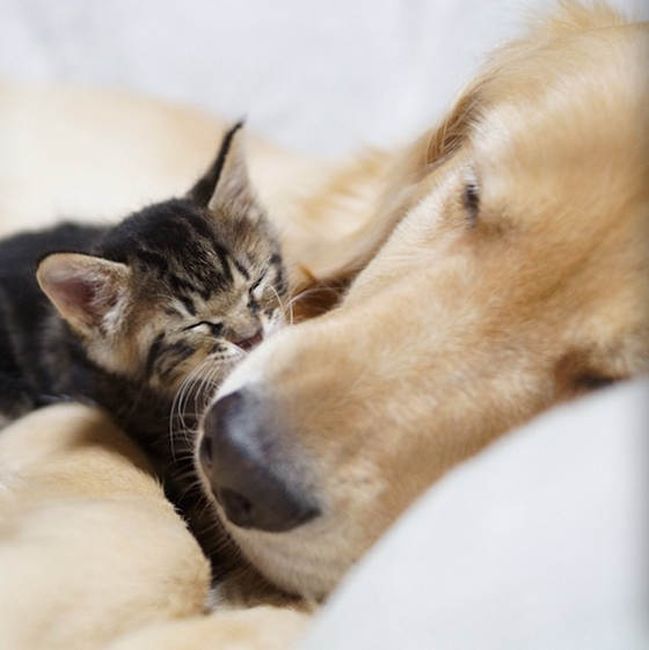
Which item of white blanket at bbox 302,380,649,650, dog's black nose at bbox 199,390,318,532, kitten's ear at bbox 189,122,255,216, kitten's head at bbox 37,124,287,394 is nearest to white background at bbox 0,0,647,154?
kitten's ear at bbox 189,122,255,216

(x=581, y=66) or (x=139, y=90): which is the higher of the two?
(x=581, y=66)

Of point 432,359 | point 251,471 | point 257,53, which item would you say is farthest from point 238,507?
point 257,53

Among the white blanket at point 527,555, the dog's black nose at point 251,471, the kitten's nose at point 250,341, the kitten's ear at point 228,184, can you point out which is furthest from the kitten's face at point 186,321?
the white blanket at point 527,555

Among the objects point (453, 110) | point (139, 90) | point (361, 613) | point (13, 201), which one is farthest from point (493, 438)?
point (139, 90)

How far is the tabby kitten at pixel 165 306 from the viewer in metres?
1.22

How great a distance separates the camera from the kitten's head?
1213 millimetres

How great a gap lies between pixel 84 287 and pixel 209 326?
6.1 inches

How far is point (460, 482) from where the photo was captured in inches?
31.0

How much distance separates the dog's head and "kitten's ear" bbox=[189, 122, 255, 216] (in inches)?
13.6

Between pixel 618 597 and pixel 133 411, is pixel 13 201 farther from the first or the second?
pixel 618 597

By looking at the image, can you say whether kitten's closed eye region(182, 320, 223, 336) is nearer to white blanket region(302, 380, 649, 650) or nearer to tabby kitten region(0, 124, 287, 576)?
tabby kitten region(0, 124, 287, 576)

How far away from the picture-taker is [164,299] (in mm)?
1243

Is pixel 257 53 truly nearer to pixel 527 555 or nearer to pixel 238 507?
pixel 238 507

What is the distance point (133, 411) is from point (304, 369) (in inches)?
15.3
